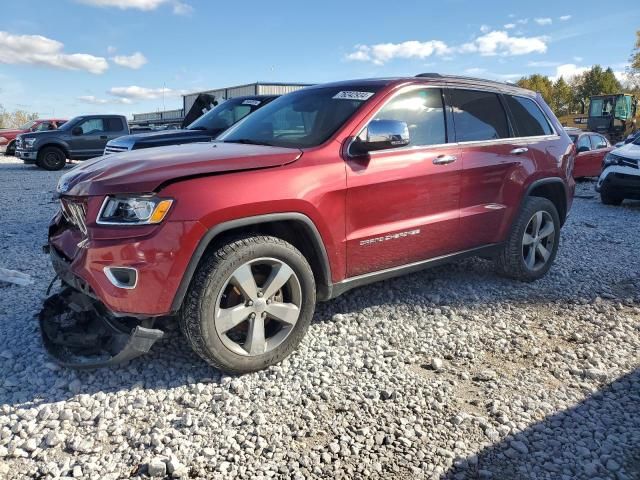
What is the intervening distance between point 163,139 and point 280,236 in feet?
15.7

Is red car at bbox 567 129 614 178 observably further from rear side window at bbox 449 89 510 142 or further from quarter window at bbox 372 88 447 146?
quarter window at bbox 372 88 447 146

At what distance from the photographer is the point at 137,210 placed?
270 cm

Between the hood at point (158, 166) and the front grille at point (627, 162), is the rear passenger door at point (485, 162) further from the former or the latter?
the front grille at point (627, 162)

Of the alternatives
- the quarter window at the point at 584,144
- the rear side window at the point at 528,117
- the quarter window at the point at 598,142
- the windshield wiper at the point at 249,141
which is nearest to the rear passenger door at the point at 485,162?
the rear side window at the point at 528,117

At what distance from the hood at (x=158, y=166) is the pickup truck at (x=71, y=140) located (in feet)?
46.4

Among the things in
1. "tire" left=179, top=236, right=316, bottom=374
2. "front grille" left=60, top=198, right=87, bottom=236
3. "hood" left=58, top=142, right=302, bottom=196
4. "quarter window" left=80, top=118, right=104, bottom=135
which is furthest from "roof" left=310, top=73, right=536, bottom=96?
"quarter window" left=80, top=118, right=104, bottom=135

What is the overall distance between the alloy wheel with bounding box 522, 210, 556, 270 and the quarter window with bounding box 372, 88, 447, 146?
1420 mm

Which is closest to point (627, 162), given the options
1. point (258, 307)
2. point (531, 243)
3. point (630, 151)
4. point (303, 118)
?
point (630, 151)

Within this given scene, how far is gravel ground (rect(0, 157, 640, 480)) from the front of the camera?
2.35m

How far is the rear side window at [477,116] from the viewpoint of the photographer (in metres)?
4.12

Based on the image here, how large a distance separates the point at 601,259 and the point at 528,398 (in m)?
3.64

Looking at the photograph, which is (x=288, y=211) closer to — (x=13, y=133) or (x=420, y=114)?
(x=420, y=114)

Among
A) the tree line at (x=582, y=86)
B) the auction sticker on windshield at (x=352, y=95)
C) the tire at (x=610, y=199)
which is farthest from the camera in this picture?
the tree line at (x=582, y=86)

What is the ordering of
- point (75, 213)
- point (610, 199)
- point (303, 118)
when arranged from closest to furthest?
point (75, 213) < point (303, 118) < point (610, 199)
